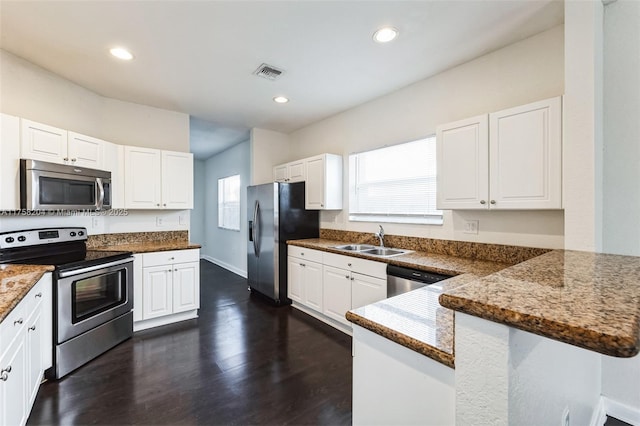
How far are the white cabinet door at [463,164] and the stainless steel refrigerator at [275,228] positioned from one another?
2092 mm

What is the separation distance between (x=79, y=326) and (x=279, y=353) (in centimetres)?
170

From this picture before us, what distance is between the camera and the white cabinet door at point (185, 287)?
3.30m

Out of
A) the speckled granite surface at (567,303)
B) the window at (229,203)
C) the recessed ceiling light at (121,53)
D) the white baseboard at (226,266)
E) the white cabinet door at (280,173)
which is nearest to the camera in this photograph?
the speckled granite surface at (567,303)

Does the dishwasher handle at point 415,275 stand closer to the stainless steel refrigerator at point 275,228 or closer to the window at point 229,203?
the stainless steel refrigerator at point 275,228

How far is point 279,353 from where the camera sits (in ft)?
8.64

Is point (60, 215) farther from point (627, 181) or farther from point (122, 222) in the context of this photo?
point (627, 181)

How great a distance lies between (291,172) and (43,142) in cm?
274

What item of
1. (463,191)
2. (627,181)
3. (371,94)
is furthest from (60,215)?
(627,181)

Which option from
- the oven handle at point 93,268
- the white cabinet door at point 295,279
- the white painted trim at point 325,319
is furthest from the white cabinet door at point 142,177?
the white painted trim at point 325,319

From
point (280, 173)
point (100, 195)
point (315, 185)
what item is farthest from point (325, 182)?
point (100, 195)

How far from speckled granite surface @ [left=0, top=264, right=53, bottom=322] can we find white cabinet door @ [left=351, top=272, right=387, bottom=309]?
2.41 meters

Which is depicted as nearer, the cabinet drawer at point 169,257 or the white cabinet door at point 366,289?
the white cabinet door at point 366,289

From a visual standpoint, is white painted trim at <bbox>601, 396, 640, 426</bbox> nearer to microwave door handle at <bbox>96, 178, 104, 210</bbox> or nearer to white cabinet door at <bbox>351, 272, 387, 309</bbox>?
white cabinet door at <bbox>351, 272, 387, 309</bbox>

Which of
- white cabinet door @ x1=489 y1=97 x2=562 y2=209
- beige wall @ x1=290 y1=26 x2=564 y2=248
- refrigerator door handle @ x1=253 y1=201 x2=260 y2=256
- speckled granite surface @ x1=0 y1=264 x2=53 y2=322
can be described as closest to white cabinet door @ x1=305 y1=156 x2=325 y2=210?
beige wall @ x1=290 y1=26 x2=564 y2=248
